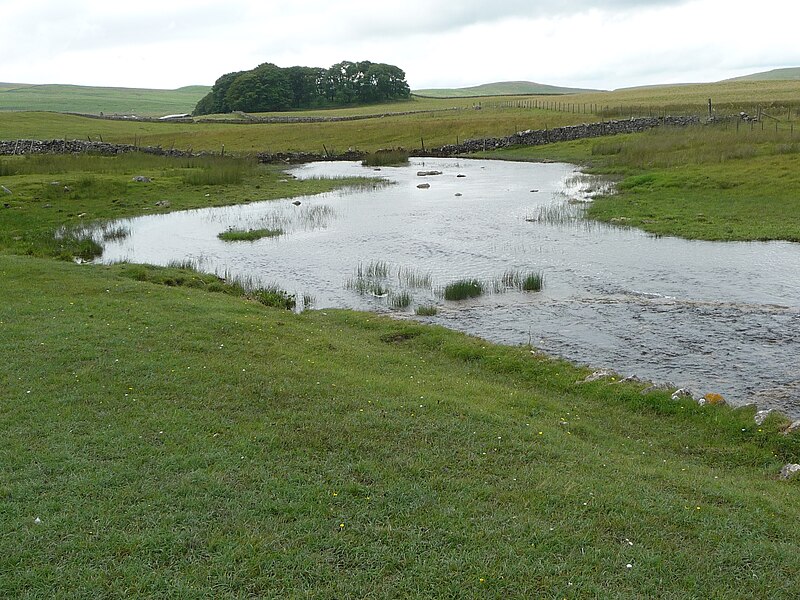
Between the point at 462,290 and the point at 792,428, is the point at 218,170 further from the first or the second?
the point at 792,428

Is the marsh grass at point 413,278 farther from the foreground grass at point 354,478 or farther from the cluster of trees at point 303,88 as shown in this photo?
the cluster of trees at point 303,88

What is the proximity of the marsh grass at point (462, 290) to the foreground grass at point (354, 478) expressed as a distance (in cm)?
617

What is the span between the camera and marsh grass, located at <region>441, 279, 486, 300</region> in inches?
783

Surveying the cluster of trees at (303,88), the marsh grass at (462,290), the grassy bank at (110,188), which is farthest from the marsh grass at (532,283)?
the cluster of trees at (303,88)

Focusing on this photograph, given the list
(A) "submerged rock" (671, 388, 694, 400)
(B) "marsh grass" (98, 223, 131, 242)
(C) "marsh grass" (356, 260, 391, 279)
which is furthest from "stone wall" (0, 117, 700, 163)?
(A) "submerged rock" (671, 388, 694, 400)

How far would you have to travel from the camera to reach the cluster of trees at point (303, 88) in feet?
452

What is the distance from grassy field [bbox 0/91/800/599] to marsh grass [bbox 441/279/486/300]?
3749 millimetres

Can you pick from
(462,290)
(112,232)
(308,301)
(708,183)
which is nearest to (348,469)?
(308,301)

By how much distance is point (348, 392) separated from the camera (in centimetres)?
1111

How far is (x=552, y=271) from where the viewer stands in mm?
22547

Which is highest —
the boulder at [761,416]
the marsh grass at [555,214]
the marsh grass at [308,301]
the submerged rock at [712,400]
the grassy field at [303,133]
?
the grassy field at [303,133]

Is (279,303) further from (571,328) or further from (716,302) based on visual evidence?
(716,302)

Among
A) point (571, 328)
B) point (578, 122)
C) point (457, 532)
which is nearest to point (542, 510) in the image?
point (457, 532)

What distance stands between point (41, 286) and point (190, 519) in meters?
12.8
